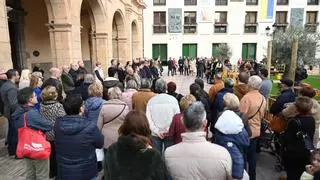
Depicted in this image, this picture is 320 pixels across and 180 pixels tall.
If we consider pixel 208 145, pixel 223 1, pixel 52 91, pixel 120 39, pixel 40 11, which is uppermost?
pixel 223 1

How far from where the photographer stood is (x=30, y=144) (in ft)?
12.6

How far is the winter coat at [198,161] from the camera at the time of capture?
2.50 m

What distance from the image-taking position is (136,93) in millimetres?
5367

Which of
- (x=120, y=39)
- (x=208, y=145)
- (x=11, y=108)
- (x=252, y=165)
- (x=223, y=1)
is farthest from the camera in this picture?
(x=223, y=1)

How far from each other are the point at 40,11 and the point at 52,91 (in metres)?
12.7

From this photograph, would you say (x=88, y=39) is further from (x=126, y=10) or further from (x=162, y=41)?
(x=162, y=41)

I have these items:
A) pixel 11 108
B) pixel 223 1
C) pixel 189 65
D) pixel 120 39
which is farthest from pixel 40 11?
pixel 223 1

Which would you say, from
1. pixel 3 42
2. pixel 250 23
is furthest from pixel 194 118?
pixel 250 23

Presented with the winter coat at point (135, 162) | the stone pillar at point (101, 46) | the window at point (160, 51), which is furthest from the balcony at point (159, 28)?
the winter coat at point (135, 162)

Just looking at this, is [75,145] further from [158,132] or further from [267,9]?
[267,9]

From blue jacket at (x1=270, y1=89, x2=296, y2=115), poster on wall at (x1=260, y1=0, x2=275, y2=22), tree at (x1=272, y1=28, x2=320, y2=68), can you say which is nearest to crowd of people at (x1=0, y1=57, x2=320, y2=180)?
blue jacket at (x1=270, y1=89, x2=296, y2=115)

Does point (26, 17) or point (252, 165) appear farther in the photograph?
point (26, 17)

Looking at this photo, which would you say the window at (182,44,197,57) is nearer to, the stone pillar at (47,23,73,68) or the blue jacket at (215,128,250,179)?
the stone pillar at (47,23,73,68)

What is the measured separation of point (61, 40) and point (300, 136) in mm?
8967
